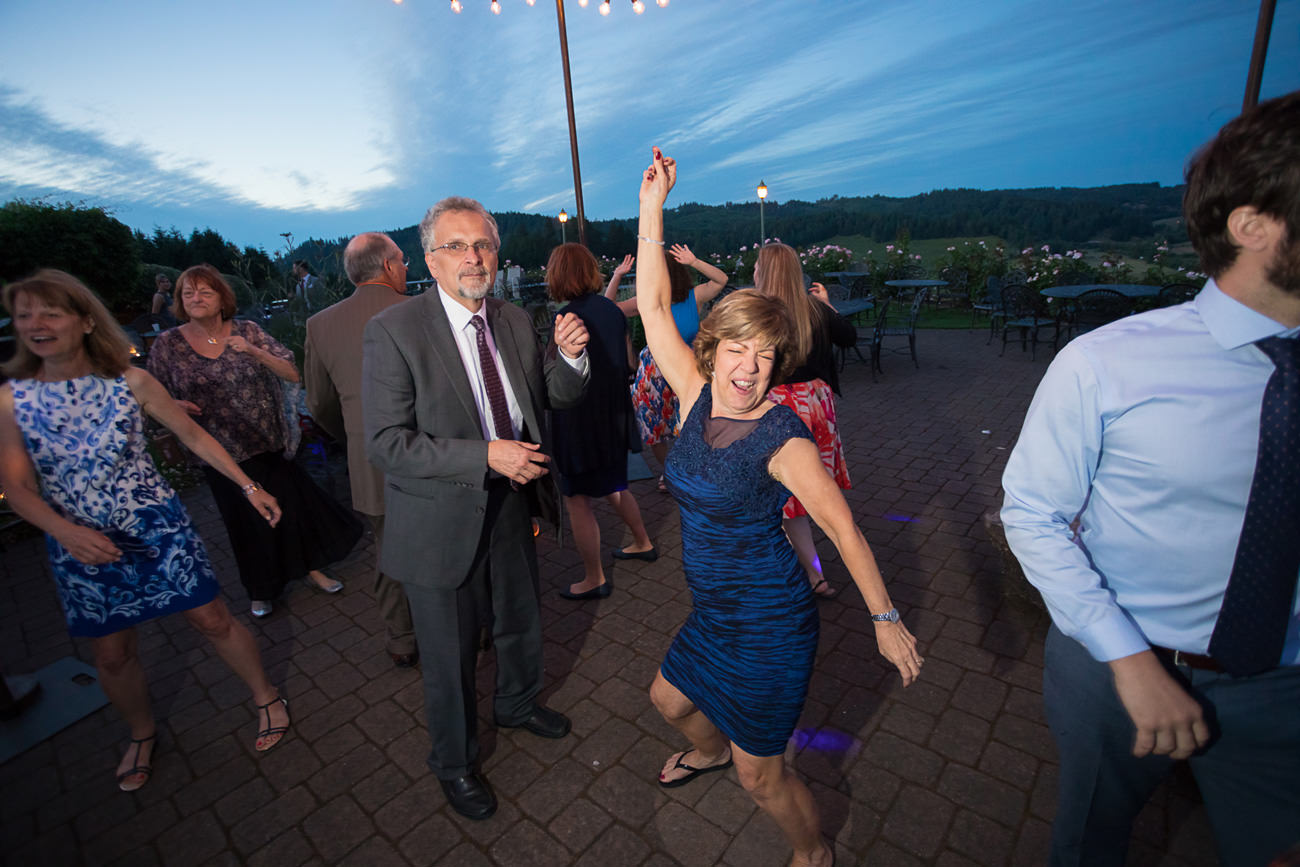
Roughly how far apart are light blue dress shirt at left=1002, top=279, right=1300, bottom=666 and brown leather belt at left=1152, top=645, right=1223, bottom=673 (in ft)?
0.09

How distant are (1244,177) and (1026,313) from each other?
10681 millimetres

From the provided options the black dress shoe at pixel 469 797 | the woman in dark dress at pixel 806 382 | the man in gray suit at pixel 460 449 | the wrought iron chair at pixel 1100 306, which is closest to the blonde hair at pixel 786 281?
the woman in dark dress at pixel 806 382

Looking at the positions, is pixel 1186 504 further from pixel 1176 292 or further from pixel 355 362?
pixel 1176 292

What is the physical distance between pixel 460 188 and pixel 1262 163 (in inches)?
2099

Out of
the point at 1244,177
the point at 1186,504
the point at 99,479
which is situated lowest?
the point at 99,479

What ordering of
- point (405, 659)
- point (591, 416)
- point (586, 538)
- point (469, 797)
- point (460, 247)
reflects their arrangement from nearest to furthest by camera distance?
point (460, 247) < point (469, 797) < point (405, 659) < point (591, 416) < point (586, 538)

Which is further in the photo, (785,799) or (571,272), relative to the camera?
(571,272)

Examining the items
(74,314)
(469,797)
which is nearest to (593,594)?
(469,797)

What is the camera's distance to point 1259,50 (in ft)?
15.3

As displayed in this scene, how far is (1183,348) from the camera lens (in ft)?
3.91

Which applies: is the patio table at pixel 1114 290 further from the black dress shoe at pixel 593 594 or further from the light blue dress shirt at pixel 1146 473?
the light blue dress shirt at pixel 1146 473

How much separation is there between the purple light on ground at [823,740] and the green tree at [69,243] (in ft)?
67.7

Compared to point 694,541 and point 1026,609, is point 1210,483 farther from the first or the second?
point 1026,609

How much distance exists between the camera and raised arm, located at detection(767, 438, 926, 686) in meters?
1.55
